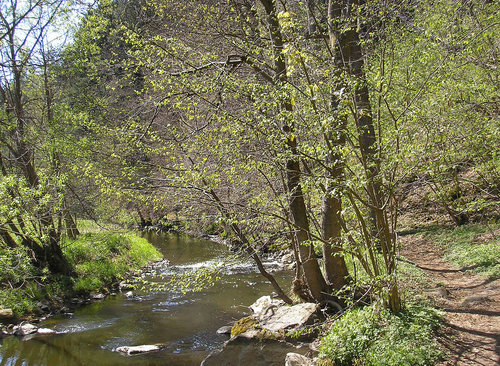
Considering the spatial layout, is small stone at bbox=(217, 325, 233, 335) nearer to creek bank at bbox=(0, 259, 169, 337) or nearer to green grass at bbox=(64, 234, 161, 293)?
creek bank at bbox=(0, 259, 169, 337)

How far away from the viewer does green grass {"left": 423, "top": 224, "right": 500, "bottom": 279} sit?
8.08 metres

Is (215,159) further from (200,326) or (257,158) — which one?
(200,326)

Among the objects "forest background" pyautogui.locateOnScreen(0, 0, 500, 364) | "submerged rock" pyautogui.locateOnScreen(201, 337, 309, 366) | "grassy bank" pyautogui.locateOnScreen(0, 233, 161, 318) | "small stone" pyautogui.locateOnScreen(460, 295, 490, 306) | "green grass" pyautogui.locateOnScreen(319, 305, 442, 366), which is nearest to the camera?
"green grass" pyautogui.locateOnScreen(319, 305, 442, 366)

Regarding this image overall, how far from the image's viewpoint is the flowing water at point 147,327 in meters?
7.24

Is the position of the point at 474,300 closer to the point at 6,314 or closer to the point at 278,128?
the point at 278,128

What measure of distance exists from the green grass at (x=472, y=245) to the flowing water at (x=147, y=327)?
4607 mm

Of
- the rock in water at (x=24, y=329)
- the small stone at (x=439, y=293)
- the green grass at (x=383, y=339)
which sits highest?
the green grass at (x=383, y=339)

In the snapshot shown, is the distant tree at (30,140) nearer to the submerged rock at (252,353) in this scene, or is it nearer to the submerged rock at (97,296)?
the submerged rock at (97,296)

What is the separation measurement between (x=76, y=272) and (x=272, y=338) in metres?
7.93

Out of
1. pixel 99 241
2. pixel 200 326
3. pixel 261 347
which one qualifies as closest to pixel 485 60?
pixel 261 347

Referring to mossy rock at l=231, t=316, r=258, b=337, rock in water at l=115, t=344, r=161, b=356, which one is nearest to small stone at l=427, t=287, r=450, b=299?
mossy rock at l=231, t=316, r=258, b=337

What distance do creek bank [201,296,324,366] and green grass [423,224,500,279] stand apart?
387cm

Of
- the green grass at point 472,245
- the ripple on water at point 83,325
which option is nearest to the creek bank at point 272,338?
the ripple on water at point 83,325

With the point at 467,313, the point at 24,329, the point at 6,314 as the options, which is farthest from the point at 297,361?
the point at 6,314
